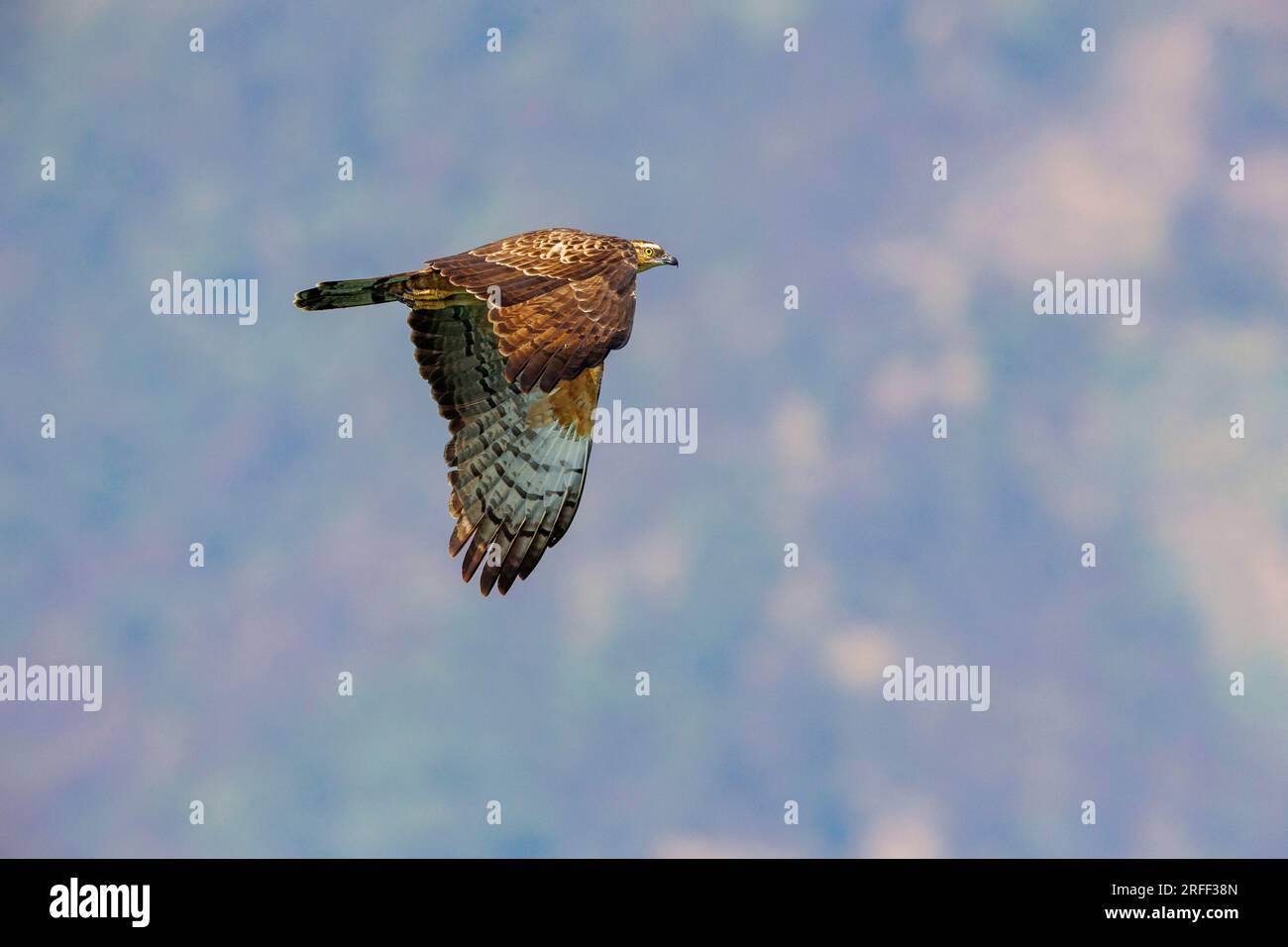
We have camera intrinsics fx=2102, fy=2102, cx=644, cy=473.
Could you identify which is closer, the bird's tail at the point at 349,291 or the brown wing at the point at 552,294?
the brown wing at the point at 552,294

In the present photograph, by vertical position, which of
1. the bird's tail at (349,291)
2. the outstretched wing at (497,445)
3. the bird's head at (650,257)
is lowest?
the outstretched wing at (497,445)

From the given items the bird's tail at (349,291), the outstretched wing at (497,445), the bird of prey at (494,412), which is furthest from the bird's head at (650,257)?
the bird's tail at (349,291)

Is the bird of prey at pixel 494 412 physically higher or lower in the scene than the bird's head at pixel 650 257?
lower

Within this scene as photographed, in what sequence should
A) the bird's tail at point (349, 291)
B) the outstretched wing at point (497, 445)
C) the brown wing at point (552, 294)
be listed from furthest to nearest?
1. the outstretched wing at point (497, 445)
2. the bird's tail at point (349, 291)
3. the brown wing at point (552, 294)

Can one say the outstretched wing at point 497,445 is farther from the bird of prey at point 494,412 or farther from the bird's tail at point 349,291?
the bird's tail at point 349,291

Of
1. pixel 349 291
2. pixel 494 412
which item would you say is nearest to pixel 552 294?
pixel 349 291

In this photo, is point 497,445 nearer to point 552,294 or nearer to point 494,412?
point 494,412

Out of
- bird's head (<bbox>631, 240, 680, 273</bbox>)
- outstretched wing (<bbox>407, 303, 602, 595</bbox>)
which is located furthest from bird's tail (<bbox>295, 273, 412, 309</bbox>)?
bird's head (<bbox>631, 240, 680, 273</bbox>)

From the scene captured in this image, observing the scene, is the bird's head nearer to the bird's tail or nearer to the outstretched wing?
the outstretched wing
